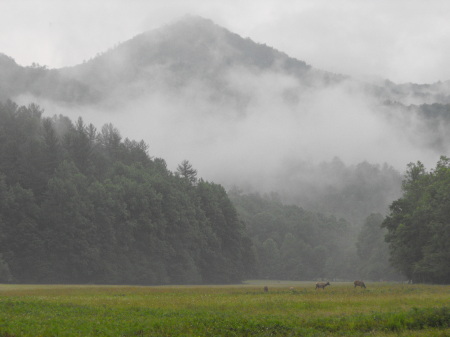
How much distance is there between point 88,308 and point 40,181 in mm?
77572

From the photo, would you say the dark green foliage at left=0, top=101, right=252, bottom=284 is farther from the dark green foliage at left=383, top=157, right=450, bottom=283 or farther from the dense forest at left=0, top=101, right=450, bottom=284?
the dark green foliage at left=383, top=157, right=450, bottom=283

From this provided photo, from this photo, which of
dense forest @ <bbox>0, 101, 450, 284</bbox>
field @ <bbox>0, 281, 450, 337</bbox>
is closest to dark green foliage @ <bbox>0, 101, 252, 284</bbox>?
dense forest @ <bbox>0, 101, 450, 284</bbox>

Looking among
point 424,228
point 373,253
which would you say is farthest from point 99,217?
point 373,253

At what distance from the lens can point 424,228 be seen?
84.7m

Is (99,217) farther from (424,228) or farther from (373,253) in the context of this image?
(373,253)

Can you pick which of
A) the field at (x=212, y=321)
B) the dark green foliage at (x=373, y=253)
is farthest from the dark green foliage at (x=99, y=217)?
the field at (x=212, y=321)

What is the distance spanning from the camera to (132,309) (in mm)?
36188

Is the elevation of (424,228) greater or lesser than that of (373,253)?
greater

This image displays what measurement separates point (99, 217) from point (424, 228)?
6004 centimetres

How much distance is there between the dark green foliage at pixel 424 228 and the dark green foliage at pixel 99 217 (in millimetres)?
50094

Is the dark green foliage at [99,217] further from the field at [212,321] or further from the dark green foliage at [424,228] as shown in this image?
the field at [212,321]

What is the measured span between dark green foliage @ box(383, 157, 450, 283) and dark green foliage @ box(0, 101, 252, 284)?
50.1 metres

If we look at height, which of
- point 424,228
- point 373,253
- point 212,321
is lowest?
point 373,253

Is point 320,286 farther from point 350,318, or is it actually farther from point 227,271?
point 227,271
